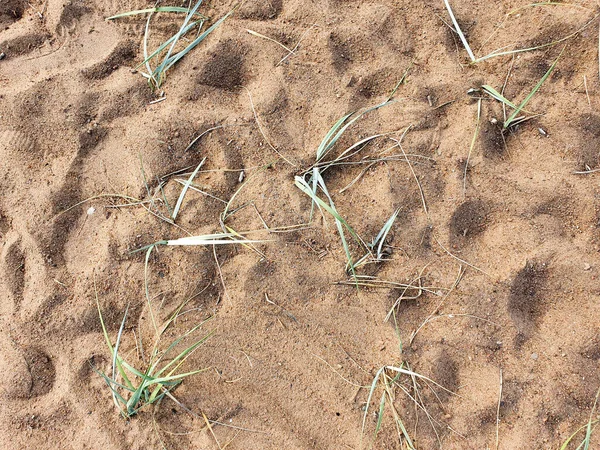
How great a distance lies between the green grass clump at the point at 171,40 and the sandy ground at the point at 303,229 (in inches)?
1.6

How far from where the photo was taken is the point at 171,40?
152 cm

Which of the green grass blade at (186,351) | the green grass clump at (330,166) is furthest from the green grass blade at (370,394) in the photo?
the green grass blade at (186,351)

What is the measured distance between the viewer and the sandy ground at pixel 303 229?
4.74 feet

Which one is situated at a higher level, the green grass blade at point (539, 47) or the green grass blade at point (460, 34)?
the green grass blade at point (460, 34)

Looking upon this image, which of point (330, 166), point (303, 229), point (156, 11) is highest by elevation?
point (156, 11)

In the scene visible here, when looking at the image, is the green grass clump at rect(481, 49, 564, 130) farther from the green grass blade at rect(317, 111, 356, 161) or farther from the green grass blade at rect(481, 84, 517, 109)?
the green grass blade at rect(317, 111, 356, 161)

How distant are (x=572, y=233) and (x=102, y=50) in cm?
166

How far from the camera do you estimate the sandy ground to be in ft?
4.74

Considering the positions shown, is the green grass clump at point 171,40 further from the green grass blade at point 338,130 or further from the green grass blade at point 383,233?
the green grass blade at point 383,233

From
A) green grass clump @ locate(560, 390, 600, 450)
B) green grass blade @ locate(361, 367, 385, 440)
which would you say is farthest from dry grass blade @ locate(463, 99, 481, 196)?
green grass clump @ locate(560, 390, 600, 450)

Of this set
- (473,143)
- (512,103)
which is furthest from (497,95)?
(473,143)

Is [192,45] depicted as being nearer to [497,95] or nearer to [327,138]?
[327,138]

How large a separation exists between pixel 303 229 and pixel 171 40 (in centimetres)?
75

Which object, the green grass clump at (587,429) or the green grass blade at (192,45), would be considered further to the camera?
the green grass blade at (192,45)
